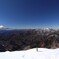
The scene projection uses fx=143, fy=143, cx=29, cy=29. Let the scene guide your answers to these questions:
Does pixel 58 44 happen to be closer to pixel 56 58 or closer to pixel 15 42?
pixel 15 42

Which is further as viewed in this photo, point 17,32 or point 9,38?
point 17,32

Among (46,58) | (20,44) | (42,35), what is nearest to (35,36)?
(42,35)

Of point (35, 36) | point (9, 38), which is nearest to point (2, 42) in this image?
point (9, 38)


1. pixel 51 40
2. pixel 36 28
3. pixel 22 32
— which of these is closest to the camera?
pixel 51 40

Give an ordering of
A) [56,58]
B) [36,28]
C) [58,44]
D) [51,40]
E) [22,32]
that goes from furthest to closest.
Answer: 1. [36,28]
2. [22,32]
3. [51,40]
4. [58,44]
5. [56,58]

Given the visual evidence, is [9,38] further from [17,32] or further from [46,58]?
[46,58]

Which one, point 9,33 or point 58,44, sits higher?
point 9,33
